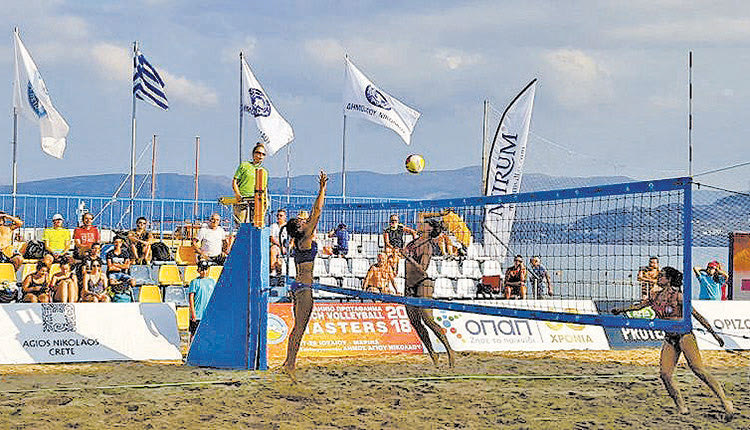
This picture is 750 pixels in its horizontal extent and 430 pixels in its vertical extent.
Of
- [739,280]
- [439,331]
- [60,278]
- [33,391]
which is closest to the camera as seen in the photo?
[33,391]

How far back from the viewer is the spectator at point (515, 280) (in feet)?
44.7

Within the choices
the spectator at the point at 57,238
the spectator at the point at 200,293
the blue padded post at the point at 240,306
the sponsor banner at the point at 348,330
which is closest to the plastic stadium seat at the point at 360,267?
the sponsor banner at the point at 348,330

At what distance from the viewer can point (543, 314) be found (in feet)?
26.1

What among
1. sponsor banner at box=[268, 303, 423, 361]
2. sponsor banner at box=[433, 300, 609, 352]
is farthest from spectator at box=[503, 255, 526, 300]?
sponsor banner at box=[268, 303, 423, 361]

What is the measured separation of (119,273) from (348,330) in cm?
386

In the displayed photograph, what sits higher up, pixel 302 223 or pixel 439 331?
pixel 302 223

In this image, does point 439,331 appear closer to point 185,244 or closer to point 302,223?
point 302,223

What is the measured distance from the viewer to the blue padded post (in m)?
10.3

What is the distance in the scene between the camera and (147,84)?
1892 cm

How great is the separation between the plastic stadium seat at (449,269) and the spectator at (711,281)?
14.3 ft

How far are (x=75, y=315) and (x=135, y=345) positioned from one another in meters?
0.83

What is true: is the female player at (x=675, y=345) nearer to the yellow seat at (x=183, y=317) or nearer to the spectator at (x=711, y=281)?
the yellow seat at (x=183, y=317)

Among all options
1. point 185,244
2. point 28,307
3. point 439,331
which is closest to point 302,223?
point 439,331

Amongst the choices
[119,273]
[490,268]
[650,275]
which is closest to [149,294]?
[119,273]
